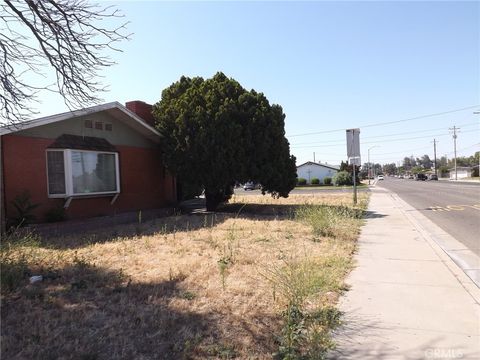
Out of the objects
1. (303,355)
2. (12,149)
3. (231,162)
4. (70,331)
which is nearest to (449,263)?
(303,355)

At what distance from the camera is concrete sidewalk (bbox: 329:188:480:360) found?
397cm

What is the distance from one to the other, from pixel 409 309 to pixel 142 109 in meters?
15.9

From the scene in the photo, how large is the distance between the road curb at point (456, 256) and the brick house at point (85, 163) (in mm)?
8827

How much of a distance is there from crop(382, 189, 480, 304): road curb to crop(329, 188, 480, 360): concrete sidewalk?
0.09ft

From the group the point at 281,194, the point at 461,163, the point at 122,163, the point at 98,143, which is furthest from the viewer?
the point at 461,163

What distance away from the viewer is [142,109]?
18.7 metres

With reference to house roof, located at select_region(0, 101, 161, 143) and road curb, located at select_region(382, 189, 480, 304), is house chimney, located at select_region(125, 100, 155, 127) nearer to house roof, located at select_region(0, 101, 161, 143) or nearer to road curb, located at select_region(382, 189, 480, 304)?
house roof, located at select_region(0, 101, 161, 143)

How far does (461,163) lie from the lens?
157 m

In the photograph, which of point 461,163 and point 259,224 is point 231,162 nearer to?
point 259,224

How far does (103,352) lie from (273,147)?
46.2 feet

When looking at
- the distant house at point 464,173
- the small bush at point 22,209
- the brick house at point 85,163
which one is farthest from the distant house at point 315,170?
the small bush at point 22,209

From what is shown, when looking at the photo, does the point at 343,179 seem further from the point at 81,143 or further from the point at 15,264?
the point at 15,264

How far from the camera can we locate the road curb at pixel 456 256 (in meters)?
6.27

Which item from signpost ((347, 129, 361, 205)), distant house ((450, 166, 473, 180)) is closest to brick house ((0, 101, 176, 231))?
signpost ((347, 129, 361, 205))
